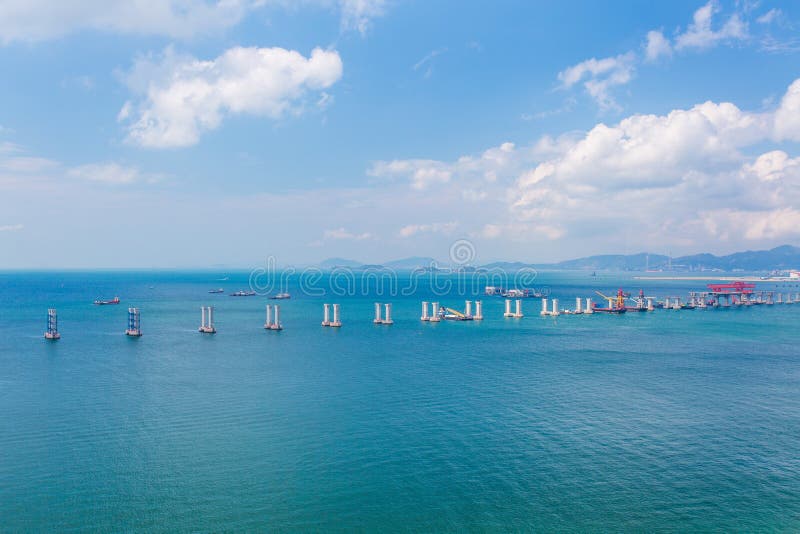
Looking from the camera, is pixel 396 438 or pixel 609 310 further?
pixel 609 310

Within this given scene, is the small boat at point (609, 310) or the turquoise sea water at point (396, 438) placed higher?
the small boat at point (609, 310)

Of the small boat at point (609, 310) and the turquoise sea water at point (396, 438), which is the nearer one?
the turquoise sea water at point (396, 438)

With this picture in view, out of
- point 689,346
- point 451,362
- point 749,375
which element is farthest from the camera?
point 689,346

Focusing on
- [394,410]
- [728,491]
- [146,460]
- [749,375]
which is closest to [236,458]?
[146,460]

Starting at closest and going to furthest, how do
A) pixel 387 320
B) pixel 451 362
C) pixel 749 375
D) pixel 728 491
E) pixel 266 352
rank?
pixel 728 491, pixel 749 375, pixel 451 362, pixel 266 352, pixel 387 320

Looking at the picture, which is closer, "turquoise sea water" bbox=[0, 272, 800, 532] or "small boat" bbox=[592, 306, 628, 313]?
"turquoise sea water" bbox=[0, 272, 800, 532]

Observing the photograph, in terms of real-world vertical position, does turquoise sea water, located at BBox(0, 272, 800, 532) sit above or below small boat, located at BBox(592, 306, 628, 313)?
below

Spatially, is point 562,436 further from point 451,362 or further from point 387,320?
point 387,320

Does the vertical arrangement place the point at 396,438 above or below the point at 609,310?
below
